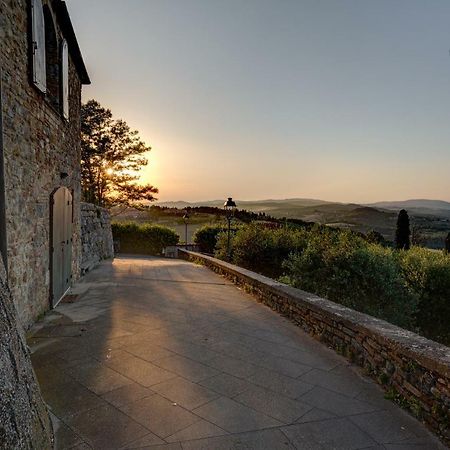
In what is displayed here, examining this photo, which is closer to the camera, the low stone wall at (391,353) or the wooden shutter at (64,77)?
the low stone wall at (391,353)

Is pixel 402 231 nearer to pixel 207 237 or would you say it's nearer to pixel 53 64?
pixel 207 237

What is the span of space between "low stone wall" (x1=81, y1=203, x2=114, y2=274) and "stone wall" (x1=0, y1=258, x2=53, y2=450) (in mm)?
7206

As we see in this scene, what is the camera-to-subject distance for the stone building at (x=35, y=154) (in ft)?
13.2

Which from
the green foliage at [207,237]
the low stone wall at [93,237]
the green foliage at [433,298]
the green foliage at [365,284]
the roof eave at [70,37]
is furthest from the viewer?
the green foliage at [207,237]

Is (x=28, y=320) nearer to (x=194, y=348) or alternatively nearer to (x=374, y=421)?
(x=194, y=348)

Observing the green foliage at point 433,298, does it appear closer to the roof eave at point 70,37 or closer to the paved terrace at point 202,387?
the paved terrace at point 202,387

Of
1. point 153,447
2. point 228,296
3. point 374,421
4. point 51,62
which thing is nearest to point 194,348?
point 153,447

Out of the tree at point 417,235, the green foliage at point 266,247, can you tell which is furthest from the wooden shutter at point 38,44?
the tree at point 417,235

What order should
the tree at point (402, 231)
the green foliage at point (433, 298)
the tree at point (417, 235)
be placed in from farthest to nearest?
Result: the tree at point (417, 235) → the tree at point (402, 231) → the green foliage at point (433, 298)

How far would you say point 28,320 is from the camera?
15.6 feet

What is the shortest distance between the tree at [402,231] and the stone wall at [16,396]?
19262 mm

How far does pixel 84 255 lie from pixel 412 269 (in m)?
8.64

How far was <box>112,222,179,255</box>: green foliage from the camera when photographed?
18453 mm

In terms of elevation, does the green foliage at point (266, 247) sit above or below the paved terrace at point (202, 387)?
above
